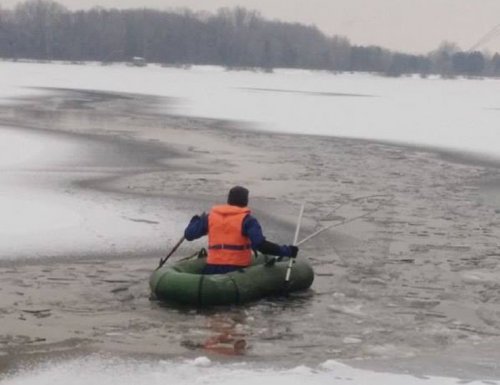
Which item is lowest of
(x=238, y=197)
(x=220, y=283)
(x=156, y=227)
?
(x=156, y=227)

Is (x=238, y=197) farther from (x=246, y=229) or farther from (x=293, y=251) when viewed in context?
(x=293, y=251)

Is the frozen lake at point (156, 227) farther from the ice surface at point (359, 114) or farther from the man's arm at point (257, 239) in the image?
the man's arm at point (257, 239)

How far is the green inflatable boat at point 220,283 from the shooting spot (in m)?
8.95

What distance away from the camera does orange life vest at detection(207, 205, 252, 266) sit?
30.7ft

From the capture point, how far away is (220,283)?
901 cm

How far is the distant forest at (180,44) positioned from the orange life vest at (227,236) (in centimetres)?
11329

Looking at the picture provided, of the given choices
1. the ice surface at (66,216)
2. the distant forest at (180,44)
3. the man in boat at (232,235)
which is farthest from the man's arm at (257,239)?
the distant forest at (180,44)

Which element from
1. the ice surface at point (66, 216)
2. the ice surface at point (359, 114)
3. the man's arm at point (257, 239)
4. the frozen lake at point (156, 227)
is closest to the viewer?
the frozen lake at point (156, 227)

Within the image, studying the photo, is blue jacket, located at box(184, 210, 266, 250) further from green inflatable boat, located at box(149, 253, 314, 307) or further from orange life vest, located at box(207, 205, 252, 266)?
green inflatable boat, located at box(149, 253, 314, 307)

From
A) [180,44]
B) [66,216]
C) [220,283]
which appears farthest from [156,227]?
[180,44]

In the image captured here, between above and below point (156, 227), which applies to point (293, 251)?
above

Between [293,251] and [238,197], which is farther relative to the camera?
[293,251]

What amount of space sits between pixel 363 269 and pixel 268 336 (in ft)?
10.1

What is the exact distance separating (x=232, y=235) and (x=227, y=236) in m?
0.05
